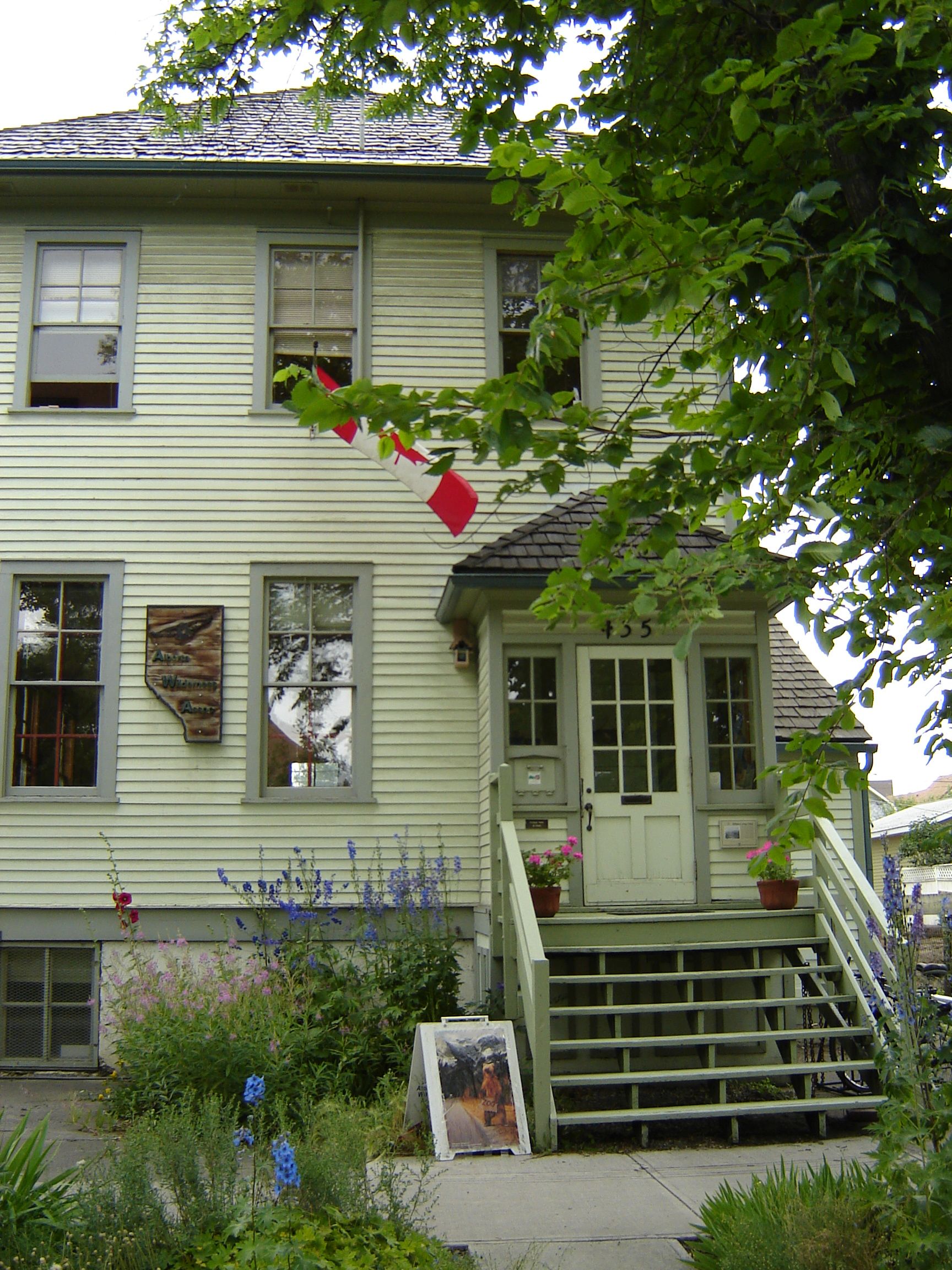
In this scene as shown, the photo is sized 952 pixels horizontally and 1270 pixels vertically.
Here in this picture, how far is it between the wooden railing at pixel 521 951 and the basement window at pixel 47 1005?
350 centimetres

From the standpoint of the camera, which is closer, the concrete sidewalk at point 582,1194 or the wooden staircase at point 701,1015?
the concrete sidewalk at point 582,1194

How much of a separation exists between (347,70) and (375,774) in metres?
5.69

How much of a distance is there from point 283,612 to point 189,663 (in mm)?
893

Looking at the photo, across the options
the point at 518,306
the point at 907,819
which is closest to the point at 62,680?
→ the point at 518,306

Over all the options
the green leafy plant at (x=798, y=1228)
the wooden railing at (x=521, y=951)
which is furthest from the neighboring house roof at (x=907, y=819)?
the green leafy plant at (x=798, y=1228)

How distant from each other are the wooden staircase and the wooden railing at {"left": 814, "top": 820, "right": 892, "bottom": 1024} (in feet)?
0.27

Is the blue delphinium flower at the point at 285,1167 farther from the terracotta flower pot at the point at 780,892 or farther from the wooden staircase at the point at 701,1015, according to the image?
the terracotta flower pot at the point at 780,892

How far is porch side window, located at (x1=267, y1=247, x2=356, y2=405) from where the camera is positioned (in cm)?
1068

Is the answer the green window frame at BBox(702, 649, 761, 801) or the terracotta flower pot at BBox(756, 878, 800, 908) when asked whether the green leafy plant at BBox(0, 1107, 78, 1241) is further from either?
the green window frame at BBox(702, 649, 761, 801)

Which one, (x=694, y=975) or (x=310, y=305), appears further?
(x=310, y=305)

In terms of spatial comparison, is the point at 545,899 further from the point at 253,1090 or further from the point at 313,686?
the point at 253,1090

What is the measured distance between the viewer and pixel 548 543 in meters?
9.53

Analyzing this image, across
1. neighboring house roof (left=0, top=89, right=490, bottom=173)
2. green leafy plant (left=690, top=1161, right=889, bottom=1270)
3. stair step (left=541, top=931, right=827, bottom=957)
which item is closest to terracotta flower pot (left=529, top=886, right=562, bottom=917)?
stair step (left=541, top=931, right=827, bottom=957)

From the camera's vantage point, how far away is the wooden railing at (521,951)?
21.8 feet
